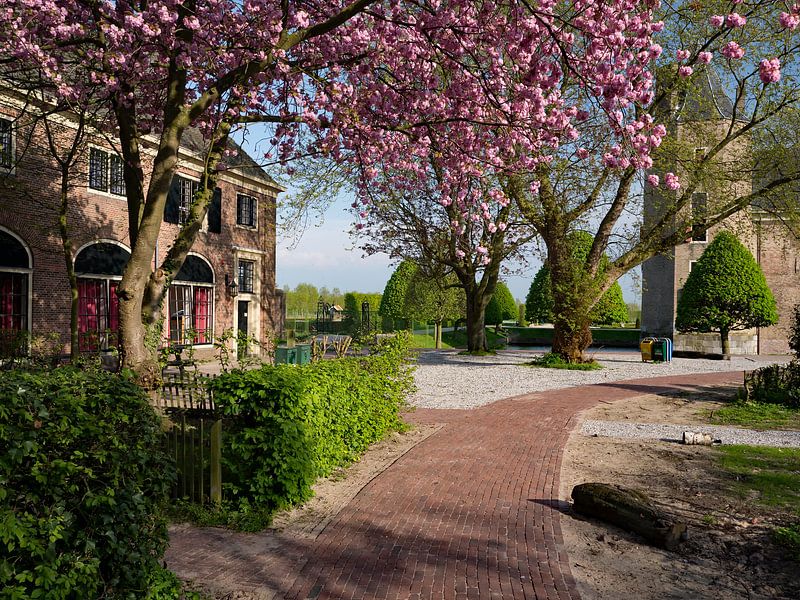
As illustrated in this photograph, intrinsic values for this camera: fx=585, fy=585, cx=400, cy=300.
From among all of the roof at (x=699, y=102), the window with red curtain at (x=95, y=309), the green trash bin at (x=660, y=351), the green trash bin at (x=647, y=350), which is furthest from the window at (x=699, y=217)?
the window with red curtain at (x=95, y=309)

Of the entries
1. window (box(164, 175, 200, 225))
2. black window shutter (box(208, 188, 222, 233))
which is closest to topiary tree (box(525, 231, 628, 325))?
black window shutter (box(208, 188, 222, 233))

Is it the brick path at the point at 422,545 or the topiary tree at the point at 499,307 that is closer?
the brick path at the point at 422,545

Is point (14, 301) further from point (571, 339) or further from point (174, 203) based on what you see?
point (571, 339)

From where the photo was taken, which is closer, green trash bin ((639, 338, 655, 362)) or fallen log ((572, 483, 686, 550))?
fallen log ((572, 483, 686, 550))

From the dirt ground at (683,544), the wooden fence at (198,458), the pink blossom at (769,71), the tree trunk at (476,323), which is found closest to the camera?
the dirt ground at (683,544)

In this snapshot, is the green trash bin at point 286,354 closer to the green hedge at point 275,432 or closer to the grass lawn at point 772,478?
the green hedge at point 275,432

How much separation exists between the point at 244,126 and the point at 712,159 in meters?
16.7

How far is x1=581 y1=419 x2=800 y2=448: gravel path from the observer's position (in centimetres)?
1019

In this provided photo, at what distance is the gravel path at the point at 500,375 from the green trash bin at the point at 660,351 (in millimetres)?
535

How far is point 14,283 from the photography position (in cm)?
1585

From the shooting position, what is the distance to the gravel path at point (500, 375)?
1565cm

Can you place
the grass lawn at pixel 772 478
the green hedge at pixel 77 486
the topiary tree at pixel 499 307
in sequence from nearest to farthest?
1. the green hedge at pixel 77 486
2. the grass lawn at pixel 772 478
3. the topiary tree at pixel 499 307

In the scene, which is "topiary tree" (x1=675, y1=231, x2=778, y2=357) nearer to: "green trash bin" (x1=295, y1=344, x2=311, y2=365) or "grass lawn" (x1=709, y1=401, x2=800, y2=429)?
"grass lawn" (x1=709, y1=401, x2=800, y2=429)

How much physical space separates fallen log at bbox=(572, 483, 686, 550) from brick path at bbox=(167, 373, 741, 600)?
0.41 meters
